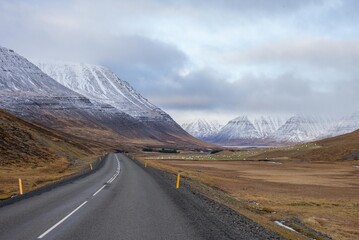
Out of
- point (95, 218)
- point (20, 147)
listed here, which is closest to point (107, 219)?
point (95, 218)

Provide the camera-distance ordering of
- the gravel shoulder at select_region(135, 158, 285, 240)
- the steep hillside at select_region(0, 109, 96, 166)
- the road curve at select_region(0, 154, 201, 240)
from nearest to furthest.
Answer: the road curve at select_region(0, 154, 201, 240) < the gravel shoulder at select_region(135, 158, 285, 240) < the steep hillside at select_region(0, 109, 96, 166)

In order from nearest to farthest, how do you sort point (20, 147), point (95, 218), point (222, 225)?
1. point (222, 225)
2. point (95, 218)
3. point (20, 147)

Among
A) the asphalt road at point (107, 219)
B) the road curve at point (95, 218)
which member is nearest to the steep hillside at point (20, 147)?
the road curve at point (95, 218)

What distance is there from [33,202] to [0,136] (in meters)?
52.4

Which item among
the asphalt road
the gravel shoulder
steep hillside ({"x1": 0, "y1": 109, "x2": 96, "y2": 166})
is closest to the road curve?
Answer: the asphalt road

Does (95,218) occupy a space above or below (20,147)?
below

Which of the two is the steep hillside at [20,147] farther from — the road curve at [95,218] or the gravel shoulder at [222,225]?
the gravel shoulder at [222,225]

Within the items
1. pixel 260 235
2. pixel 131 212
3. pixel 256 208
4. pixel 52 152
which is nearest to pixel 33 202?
pixel 131 212

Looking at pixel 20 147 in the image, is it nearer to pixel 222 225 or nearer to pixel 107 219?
pixel 107 219

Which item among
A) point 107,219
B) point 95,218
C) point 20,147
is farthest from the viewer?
point 20,147

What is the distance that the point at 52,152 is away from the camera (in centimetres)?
8319

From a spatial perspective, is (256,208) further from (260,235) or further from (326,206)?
(260,235)

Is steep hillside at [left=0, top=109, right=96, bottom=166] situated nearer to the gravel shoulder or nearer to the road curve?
the road curve

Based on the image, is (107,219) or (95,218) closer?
(107,219)
